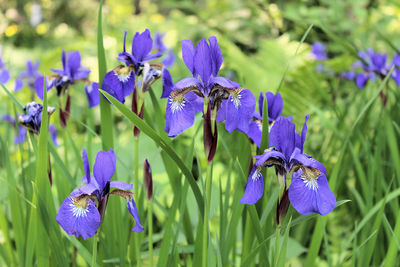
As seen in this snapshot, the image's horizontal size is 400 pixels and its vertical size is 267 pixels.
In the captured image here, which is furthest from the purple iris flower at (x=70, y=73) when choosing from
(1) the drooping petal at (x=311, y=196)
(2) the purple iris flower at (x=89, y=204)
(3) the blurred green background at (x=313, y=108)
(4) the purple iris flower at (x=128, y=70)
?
(1) the drooping petal at (x=311, y=196)

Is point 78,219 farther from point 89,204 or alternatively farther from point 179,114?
point 179,114

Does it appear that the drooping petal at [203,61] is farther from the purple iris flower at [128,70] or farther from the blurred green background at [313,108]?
the blurred green background at [313,108]

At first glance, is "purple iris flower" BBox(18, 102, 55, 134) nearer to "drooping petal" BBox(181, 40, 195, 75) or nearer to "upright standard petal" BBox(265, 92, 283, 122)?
"drooping petal" BBox(181, 40, 195, 75)

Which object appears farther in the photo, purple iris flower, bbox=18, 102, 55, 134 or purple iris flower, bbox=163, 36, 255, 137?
purple iris flower, bbox=18, 102, 55, 134

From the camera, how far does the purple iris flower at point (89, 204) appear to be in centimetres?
77

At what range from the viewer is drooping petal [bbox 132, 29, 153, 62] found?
99 centimetres

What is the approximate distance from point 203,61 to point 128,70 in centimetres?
23

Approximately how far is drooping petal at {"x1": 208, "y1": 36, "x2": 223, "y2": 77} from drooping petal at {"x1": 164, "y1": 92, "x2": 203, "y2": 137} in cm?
7

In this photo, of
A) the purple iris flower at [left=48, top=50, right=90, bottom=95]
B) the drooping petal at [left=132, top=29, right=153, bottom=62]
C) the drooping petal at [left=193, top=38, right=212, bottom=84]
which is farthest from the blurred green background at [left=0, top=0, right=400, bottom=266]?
the drooping petal at [left=193, top=38, right=212, bottom=84]

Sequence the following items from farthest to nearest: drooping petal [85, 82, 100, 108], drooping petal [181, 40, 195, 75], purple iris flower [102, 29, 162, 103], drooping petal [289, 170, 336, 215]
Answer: drooping petal [85, 82, 100, 108] → purple iris flower [102, 29, 162, 103] → drooping petal [181, 40, 195, 75] → drooping petal [289, 170, 336, 215]

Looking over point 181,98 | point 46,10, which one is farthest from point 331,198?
point 46,10

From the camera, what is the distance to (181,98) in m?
0.85

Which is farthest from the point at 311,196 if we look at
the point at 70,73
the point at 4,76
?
the point at 4,76

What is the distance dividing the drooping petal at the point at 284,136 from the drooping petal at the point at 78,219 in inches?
14.1
